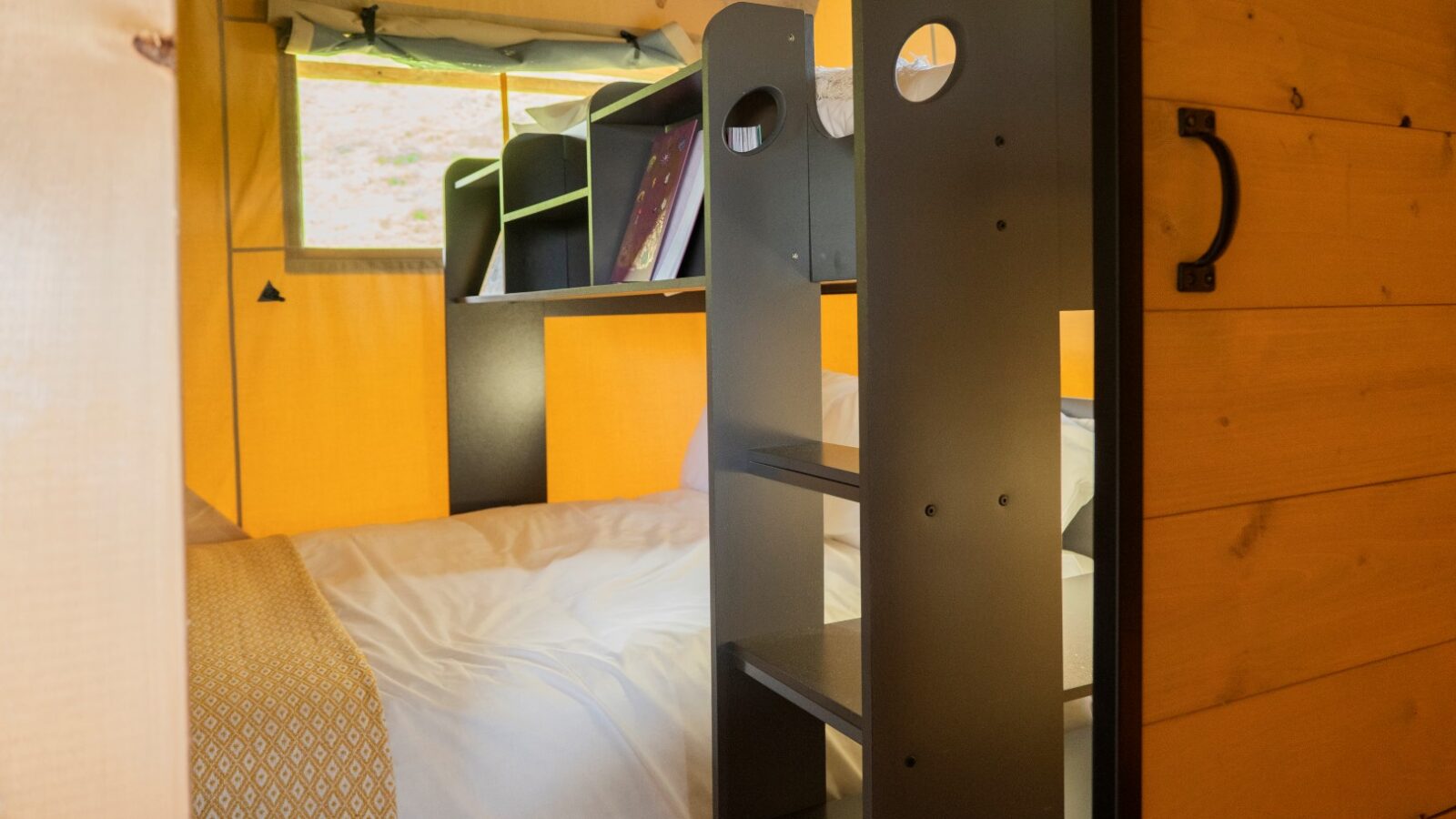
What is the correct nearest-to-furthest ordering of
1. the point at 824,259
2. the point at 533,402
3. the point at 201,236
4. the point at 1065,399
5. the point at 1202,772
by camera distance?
the point at 1202,772 < the point at 824,259 < the point at 1065,399 < the point at 201,236 < the point at 533,402

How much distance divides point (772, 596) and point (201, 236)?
2280mm

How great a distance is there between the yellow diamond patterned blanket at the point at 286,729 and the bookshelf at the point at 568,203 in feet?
2.54

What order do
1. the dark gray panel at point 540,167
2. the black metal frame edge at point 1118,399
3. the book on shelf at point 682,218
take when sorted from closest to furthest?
the black metal frame edge at point 1118,399, the book on shelf at point 682,218, the dark gray panel at point 540,167

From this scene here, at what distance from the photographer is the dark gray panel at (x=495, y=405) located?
3322 millimetres

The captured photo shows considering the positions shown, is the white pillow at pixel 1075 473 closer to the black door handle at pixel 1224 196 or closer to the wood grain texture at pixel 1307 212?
the wood grain texture at pixel 1307 212

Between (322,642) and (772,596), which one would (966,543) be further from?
(322,642)

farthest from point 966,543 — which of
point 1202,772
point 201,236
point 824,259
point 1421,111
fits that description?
point 201,236

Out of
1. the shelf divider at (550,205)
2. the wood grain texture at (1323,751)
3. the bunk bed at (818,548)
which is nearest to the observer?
the wood grain texture at (1323,751)

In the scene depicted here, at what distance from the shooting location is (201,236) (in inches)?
121

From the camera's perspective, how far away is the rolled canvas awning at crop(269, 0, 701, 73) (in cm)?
302

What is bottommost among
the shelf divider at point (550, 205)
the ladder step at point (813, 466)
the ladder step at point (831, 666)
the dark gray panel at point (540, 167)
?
the ladder step at point (831, 666)

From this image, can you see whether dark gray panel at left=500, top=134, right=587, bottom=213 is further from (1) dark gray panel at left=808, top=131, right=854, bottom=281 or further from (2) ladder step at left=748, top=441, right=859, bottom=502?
(2) ladder step at left=748, top=441, right=859, bottom=502

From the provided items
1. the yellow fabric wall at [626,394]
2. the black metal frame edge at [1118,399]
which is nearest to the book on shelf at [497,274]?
the yellow fabric wall at [626,394]

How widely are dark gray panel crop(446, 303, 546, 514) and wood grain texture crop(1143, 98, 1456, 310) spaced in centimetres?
256
